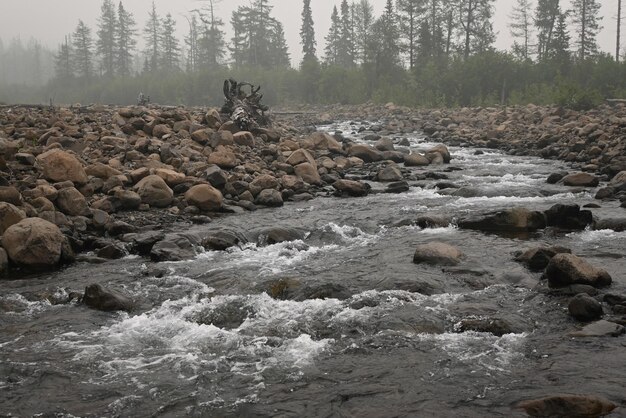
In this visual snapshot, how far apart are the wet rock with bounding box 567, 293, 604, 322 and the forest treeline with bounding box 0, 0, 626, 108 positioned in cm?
2456

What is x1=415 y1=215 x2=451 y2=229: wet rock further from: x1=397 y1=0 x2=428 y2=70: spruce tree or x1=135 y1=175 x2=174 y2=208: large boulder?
x1=397 y1=0 x2=428 y2=70: spruce tree

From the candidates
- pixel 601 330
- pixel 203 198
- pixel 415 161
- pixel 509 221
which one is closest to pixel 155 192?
pixel 203 198

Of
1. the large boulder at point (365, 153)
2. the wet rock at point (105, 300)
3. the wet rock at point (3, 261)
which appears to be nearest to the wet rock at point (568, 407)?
the wet rock at point (105, 300)

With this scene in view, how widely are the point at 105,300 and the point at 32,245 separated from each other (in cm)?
215

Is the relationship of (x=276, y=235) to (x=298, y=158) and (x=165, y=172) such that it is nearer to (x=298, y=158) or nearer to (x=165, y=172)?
(x=165, y=172)

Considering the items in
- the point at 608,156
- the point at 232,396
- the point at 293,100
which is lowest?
the point at 232,396

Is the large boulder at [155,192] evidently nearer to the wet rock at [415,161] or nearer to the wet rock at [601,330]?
the wet rock at [601,330]

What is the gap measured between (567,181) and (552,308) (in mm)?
8765

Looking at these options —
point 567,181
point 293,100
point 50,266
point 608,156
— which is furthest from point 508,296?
point 293,100

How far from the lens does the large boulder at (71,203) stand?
10.2 metres

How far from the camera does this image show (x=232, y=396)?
4.83 meters

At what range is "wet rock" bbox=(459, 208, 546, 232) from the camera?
10.1 metres

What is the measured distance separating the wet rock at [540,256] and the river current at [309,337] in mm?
272

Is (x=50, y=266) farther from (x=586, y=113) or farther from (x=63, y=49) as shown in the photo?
(x=63, y=49)
